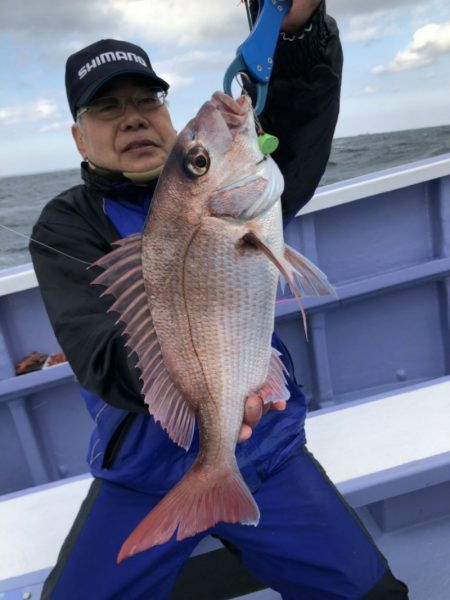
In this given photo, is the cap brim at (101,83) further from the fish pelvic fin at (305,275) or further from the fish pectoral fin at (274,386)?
the fish pectoral fin at (274,386)

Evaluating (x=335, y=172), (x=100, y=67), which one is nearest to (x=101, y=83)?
(x=100, y=67)

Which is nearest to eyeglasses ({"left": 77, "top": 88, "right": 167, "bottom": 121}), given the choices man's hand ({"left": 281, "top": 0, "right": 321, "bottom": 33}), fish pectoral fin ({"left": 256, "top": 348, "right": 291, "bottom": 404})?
man's hand ({"left": 281, "top": 0, "right": 321, "bottom": 33})

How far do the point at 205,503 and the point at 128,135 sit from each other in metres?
1.34

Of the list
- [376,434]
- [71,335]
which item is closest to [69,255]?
[71,335]

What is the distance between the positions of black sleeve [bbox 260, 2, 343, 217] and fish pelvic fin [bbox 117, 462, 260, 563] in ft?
3.49

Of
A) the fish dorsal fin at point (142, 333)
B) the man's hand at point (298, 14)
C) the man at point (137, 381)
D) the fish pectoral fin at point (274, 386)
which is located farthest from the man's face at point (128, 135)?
the fish pectoral fin at point (274, 386)

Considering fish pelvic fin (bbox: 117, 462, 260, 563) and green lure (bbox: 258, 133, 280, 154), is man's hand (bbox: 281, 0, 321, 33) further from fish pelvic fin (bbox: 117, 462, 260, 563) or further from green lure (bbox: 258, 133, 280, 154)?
fish pelvic fin (bbox: 117, 462, 260, 563)

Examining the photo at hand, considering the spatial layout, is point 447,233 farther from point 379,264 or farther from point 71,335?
point 71,335

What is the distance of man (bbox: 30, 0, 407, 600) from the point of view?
5.75 ft

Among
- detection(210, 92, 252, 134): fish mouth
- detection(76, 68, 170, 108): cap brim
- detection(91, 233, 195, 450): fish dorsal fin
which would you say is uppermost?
detection(76, 68, 170, 108): cap brim

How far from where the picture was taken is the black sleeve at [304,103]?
1.81 m

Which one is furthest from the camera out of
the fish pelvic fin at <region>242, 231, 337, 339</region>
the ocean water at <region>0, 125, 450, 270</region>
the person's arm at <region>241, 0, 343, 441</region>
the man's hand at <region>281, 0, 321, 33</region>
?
the ocean water at <region>0, 125, 450, 270</region>

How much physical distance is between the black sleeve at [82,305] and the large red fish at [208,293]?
5.3 inches

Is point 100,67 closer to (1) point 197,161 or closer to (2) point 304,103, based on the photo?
(2) point 304,103
